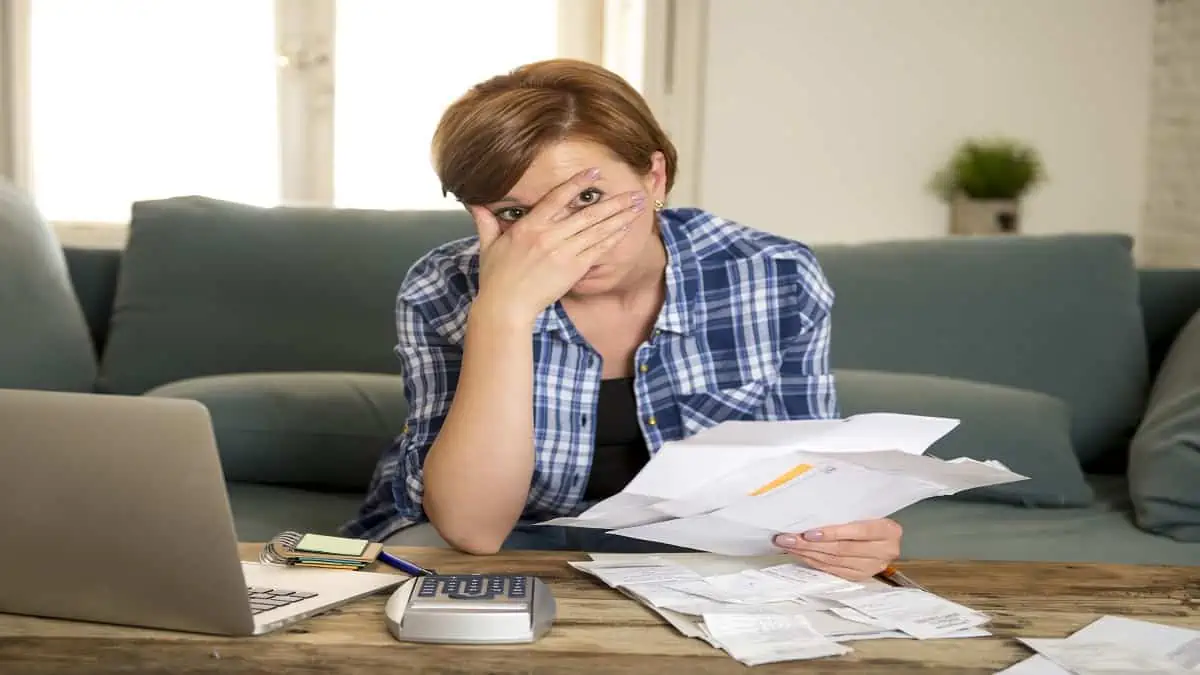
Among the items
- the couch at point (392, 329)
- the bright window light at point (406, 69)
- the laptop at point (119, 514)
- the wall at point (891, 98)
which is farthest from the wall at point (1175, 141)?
the laptop at point (119, 514)

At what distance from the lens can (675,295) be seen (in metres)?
1.51

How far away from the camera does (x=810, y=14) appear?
3.29 metres

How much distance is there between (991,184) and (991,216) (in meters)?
0.08

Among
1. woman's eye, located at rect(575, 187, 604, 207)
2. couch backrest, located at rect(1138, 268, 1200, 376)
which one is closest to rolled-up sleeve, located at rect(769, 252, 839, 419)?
woman's eye, located at rect(575, 187, 604, 207)

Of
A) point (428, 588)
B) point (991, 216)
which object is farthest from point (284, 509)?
point (991, 216)

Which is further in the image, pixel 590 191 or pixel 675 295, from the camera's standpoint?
pixel 675 295

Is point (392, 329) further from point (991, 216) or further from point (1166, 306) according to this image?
point (991, 216)

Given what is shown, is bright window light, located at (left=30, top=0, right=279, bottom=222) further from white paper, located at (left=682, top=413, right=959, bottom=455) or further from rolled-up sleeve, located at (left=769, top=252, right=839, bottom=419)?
white paper, located at (left=682, top=413, right=959, bottom=455)

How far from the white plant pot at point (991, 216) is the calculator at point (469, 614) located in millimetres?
2544

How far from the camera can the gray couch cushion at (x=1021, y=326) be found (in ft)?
7.00

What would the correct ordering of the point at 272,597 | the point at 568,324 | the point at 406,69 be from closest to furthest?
the point at 272,597 < the point at 568,324 < the point at 406,69

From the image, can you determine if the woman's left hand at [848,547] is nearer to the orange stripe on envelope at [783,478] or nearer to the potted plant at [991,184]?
the orange stripe on envelope at [783,478]

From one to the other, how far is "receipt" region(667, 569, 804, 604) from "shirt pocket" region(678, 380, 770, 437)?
19.0 inches

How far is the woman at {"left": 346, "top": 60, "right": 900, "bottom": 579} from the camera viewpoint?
125cm
